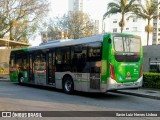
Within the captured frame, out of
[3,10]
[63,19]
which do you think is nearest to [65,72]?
[3,10]

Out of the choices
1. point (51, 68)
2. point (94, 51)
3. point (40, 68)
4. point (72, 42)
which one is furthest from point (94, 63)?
point (40, 68)

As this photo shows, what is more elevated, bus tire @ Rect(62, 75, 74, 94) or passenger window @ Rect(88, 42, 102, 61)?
passenger window @ Rect(88, 42, 102, 61)

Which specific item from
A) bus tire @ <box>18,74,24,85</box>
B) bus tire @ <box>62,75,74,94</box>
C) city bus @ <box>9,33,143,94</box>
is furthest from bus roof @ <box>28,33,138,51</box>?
bus tire @ <box>18,74,24,85</box>

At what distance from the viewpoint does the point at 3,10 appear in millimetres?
39938

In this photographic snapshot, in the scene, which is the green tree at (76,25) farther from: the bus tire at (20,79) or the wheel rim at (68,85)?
the wheel rim at (68,85)

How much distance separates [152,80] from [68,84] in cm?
506

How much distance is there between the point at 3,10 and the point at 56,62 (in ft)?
81.9

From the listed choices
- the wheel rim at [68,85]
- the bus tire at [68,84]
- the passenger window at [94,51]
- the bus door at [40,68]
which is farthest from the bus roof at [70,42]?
the wheel rim at [68,85]

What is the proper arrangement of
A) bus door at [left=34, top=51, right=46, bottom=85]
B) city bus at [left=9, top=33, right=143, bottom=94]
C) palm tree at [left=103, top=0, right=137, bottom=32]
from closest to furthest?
city bus at [left=9, top=33, right=143, bottom=94] → bus door at [left=34, top=51, right=46, bottom=85] → palm tree at [left=103, top=0, right=137, bottom=32]

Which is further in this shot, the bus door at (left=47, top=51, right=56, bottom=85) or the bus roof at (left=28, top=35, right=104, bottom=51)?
the bus door at (left=47, top=51, right=56, bottom=85)

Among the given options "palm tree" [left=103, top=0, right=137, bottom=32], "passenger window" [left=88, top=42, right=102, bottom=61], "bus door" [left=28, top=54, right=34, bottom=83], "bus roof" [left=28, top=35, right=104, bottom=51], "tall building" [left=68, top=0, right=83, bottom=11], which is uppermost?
"tall building" [left=68, top=0, right=83, bottom=11]

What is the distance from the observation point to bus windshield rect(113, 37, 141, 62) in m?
14.0

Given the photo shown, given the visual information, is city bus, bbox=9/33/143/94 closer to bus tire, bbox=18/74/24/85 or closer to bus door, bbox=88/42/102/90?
bus door, bbox=88/42/102/90

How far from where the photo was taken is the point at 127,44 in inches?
568
